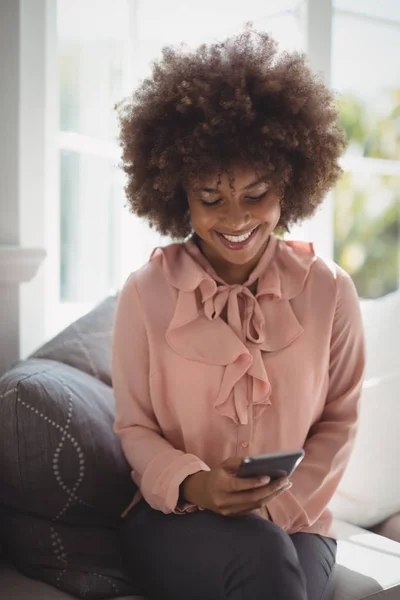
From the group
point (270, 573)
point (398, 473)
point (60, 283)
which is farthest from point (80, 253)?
point (270, 573)

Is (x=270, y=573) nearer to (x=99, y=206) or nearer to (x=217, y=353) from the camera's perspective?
(x=217, y=353)

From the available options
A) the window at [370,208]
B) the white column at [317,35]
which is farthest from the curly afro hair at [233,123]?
the window at [370,208]

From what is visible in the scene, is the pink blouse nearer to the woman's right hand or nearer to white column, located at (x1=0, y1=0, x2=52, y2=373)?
the woman's right hand

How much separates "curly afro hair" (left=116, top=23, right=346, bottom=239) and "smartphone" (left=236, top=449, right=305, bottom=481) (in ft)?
1.65

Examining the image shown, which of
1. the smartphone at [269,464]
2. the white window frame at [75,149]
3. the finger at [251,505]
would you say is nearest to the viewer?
the smartphone at [269,464]

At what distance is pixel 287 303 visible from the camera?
141cm

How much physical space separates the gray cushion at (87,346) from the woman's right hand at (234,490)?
0.47 meters

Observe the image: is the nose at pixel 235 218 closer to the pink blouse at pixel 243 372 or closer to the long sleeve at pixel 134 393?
the pink blouse at pixel 243 372

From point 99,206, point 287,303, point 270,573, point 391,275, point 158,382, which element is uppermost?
point 99,206

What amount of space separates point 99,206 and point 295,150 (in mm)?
1029

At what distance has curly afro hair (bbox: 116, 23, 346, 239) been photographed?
1.29m

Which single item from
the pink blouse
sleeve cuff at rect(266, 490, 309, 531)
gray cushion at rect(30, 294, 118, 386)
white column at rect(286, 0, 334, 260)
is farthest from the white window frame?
sleeve cuff at rect(266, 490, 309, 531)

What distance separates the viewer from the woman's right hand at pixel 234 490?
1.16 m

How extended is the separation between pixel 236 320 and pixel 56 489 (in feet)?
1.45
